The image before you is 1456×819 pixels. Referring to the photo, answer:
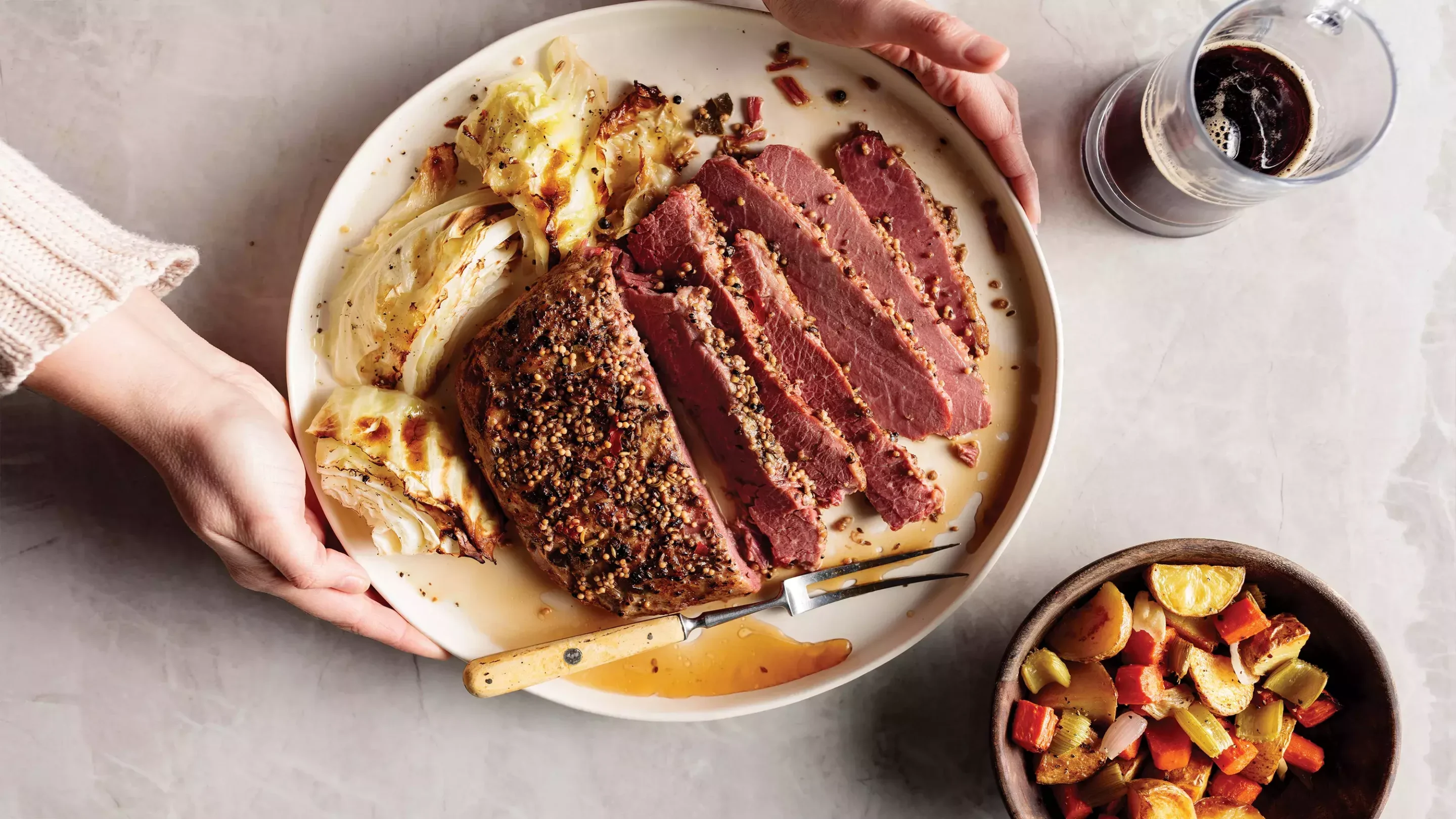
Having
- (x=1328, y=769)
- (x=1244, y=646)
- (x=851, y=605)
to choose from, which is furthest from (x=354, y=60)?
(x=1328, y=769)

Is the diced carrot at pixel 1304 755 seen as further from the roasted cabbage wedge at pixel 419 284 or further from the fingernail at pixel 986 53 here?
the roasted cabbage wedge at pixel 419 284

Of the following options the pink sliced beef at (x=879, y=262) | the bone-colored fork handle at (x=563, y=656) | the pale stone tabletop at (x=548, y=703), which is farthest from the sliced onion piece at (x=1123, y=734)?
the bone-colored fork handle at (x=563, y=656)

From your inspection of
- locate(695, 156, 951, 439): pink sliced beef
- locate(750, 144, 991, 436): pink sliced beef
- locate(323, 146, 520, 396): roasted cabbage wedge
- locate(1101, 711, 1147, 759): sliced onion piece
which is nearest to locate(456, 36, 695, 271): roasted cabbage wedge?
locate(323, 146, 520, 396): roasted cabbage wedge

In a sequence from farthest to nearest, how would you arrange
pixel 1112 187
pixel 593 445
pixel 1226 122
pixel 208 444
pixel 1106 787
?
pixel 1112 187 → pixel 1226 122 → pixel 1106 787 → pixel 593 445 → pixel 208 444

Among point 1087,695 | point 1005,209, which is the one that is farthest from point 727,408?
point 1087,695

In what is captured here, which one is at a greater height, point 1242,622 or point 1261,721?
point 1242,622

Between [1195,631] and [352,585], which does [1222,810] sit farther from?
[352,585]

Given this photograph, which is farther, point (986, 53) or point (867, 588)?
point (867, 588)
